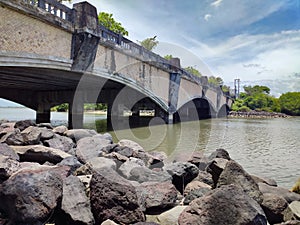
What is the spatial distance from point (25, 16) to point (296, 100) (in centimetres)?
5552

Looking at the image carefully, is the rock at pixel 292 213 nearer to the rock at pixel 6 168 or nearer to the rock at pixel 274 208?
the rock at pixel 274 208

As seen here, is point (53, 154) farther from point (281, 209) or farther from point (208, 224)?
point (281, 209)

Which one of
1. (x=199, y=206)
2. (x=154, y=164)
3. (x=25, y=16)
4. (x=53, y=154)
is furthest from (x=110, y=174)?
(x=25, y=16)

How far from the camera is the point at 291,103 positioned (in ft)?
166

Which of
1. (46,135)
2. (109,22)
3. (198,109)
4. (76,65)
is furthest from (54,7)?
(198,109)

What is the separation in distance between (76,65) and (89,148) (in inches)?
227

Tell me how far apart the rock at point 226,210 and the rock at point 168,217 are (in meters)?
0.28

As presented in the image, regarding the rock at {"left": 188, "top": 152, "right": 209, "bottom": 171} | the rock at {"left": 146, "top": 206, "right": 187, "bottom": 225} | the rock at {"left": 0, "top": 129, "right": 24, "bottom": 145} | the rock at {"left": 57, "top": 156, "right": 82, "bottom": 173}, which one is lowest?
the rock at {"left": 146, "top": 206, "right": 187, "bottom": 225}

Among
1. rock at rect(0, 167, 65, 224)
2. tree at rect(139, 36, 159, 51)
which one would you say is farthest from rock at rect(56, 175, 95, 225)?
tree at rect(139, 36, 159, 51)

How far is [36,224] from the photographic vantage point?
253 cm

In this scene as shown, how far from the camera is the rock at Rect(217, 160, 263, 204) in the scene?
315cm

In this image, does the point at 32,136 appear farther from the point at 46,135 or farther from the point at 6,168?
the point at 6,168

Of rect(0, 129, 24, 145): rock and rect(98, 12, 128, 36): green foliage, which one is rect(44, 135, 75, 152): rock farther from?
rect(98, 12, 128, 36): green foliage

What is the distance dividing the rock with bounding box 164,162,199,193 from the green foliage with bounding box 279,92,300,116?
178 ft
